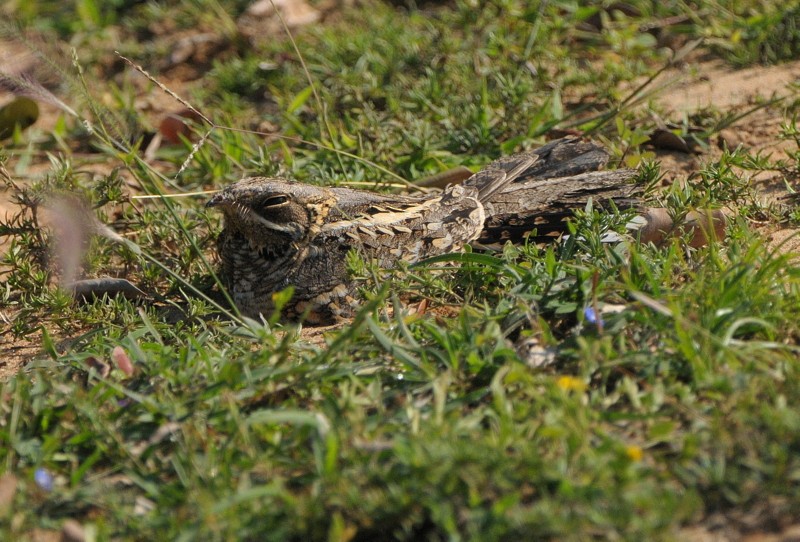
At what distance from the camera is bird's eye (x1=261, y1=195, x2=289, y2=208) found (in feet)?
12.1

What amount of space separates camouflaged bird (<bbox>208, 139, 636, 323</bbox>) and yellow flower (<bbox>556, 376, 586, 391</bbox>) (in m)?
1.23

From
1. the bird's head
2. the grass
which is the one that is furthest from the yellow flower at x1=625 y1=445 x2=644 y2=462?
the bird's head

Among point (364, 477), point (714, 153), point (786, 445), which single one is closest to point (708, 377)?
point (786, 445)

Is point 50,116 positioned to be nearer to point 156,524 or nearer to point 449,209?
point 449,209

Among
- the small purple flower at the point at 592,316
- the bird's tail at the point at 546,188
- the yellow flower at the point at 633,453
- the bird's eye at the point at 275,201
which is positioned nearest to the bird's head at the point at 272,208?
the bird's eye at the point at 275,201

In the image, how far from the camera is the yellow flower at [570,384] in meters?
2.46

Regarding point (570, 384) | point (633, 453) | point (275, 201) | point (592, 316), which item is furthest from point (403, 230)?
point (633, 453)

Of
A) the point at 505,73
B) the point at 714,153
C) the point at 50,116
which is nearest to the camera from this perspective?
the point at 714,153

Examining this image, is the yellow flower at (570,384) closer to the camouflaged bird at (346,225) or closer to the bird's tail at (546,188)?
the bird's tail at (546,188)

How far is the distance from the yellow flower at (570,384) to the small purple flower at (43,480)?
1.43m

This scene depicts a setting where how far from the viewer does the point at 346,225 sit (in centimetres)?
374

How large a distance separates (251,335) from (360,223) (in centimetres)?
90

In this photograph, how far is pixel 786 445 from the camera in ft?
7.39

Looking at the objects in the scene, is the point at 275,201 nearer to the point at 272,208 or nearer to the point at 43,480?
the point at 272,208
